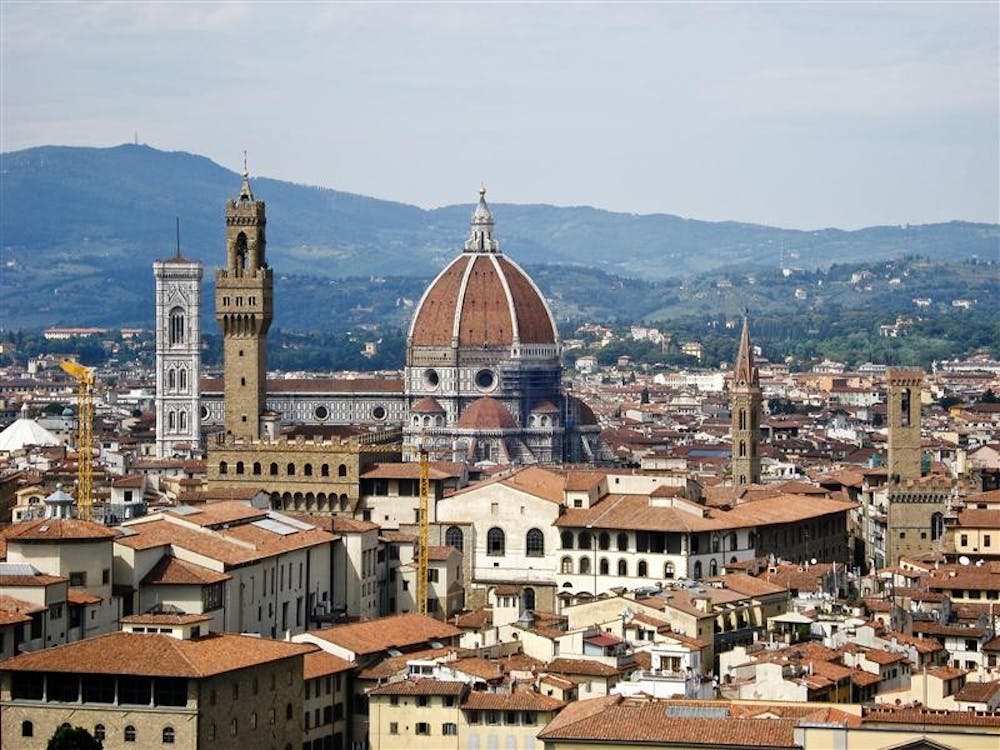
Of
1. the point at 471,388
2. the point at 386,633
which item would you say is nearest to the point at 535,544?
the point at 386,633

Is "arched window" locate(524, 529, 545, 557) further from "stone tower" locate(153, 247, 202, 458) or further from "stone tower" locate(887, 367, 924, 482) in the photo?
"stone tower" locate(153, 247, 202, 458)

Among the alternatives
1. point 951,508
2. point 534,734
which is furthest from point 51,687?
point 951,508

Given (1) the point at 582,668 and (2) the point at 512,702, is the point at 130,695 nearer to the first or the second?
(2) the point at 512,702

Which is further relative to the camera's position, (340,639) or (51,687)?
(340,639)

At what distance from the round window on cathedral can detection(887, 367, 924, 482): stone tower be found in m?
47.3

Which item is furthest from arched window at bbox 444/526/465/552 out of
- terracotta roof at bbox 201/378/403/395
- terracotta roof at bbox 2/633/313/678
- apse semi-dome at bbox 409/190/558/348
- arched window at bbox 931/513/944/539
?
terracotta roof at bbox 201/378/403/395

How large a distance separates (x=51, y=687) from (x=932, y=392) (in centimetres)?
13953

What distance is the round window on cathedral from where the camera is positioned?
139m

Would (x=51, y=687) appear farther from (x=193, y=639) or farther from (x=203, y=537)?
(x=203, y=537)

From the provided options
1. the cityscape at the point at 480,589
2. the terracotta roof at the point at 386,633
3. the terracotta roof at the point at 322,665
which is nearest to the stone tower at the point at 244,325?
the cityscape at the point at 480,589

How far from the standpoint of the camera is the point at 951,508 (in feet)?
275

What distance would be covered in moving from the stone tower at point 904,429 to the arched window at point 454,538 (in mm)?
15324

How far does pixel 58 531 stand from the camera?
5944cm

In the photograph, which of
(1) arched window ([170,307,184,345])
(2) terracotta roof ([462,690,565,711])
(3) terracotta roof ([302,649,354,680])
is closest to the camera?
(2) terracotta roof ([462,690,565,711])
